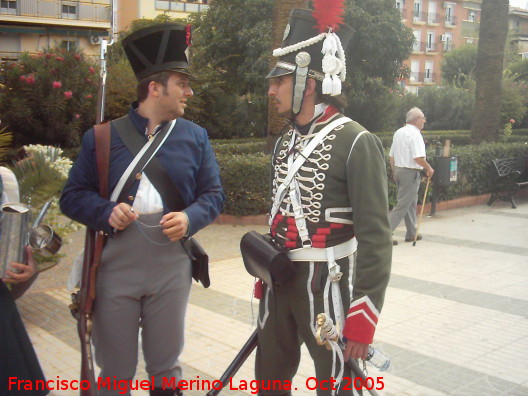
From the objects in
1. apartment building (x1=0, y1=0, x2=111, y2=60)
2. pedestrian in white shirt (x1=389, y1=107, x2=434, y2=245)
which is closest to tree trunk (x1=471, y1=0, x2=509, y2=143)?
pedestrian in white shirt (x1=389, y1=107, x2=434, y2=245)

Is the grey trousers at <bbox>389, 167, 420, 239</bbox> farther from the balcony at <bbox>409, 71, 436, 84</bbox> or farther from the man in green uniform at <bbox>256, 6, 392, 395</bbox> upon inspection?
the balcony at <bbox>409, 71, 436, 84</bbox>

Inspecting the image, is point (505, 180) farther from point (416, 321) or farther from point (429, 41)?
point (429, 41)

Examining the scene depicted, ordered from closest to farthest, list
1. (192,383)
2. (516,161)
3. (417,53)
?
(192,383), (516,161), (417,53)

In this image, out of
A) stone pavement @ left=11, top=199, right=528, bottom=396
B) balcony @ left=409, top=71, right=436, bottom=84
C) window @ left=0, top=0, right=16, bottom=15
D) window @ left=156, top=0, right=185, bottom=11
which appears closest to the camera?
stone pavement @ left=11, top=199, right=528, bottom=396

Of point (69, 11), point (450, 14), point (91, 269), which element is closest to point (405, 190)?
point (91, 269)

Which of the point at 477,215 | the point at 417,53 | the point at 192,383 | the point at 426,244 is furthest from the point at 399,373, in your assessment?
the point at 417,53

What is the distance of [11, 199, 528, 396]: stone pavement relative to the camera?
4.47m

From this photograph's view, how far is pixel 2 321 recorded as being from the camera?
2.62m

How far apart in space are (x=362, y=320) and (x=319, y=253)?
36cm

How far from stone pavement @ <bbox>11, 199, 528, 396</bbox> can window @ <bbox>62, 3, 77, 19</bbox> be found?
27.8 m

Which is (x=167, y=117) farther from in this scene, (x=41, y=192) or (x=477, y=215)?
(x=477, y=215)

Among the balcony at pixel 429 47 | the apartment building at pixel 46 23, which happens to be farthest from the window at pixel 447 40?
the apartment building at pixel 46 23

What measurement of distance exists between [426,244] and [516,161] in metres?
5.52

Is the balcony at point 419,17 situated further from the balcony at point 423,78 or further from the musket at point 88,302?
the musket at point 88,302
